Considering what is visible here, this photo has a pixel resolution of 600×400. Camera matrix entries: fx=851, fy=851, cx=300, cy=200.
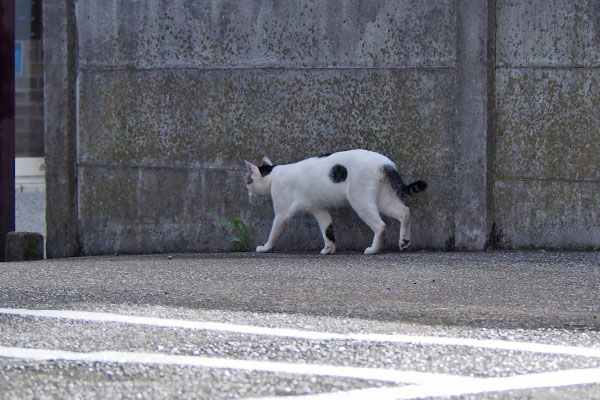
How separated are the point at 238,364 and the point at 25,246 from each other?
4.31 m

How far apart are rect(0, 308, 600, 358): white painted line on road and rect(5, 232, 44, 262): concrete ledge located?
3.11 m

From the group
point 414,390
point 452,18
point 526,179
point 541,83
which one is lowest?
point 414,390

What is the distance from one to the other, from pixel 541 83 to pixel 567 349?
338 cm

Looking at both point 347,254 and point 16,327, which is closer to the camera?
point 16,327

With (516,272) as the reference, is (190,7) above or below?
above

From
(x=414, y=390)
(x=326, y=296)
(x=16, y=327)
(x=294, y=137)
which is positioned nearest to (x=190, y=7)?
(x=294, y=137)

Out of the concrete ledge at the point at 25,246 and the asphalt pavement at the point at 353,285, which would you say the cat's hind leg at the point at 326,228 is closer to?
the asphalt pavement at the point at 353,285

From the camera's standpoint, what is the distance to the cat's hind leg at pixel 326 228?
235 inches

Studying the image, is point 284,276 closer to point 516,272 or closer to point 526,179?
point 516,272

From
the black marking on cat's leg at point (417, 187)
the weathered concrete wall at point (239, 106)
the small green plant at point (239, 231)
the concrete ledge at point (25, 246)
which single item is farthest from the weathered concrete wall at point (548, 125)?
the concrete ledge at point (25, 246)

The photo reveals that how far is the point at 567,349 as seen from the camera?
3014 mm

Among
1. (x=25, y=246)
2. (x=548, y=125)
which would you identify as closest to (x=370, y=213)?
(x=548, y=125)

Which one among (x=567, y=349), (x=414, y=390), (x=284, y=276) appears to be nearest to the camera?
(x=414, y=390)

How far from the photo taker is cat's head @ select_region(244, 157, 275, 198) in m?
6.03
